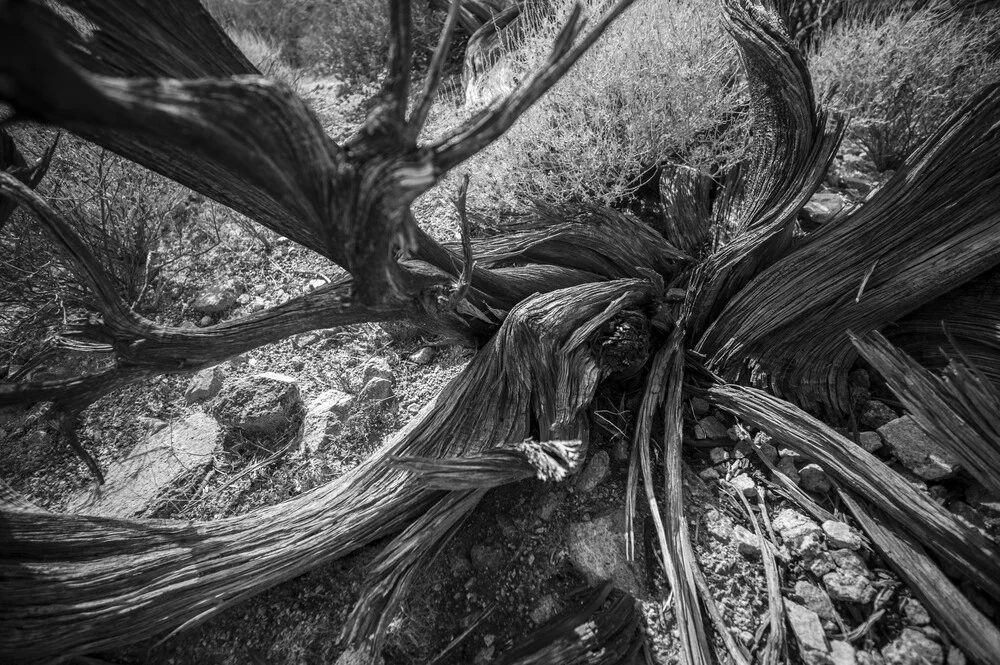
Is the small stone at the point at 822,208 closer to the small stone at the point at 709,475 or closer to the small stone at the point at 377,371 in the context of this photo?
the small stone at the point at 709,475

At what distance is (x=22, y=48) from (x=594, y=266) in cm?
201

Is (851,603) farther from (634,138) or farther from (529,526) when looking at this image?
(634,138)

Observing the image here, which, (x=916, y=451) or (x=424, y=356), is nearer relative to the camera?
(x=916, y=451)

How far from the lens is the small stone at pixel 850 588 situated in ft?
5.24

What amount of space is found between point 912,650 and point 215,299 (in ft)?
10.4

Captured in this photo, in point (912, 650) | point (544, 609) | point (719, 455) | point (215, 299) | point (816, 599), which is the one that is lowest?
point (912, 650)

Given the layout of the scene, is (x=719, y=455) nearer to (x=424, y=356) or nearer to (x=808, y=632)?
(x=808, y=632)

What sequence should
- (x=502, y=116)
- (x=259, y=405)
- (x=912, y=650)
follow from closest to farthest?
(x=502, y=116) → (x=912, y=650) → (x=259, y=405)

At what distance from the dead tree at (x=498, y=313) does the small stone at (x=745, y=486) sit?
0.21 metres

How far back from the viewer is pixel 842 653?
153 centimetres

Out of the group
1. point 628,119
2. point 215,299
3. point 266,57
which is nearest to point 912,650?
→ point 628,119

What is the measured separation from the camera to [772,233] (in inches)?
80.9

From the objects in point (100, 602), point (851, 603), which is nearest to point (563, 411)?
point (851, 603)

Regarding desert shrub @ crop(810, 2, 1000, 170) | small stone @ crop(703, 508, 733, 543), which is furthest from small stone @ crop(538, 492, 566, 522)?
desert shrub @ crop(810, 2, 1000, 170)
